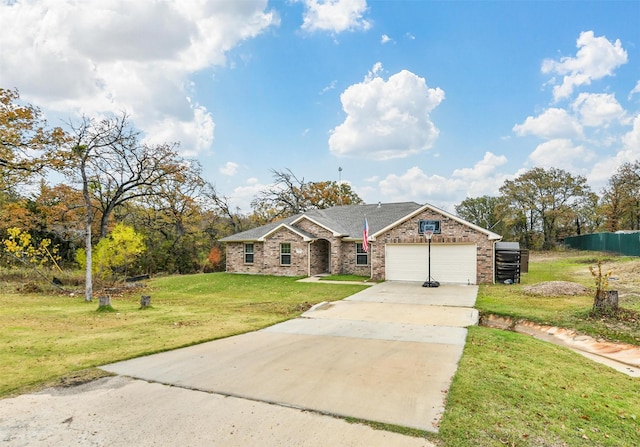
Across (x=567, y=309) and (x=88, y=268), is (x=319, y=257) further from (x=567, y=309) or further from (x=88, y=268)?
(x=567, y=309)

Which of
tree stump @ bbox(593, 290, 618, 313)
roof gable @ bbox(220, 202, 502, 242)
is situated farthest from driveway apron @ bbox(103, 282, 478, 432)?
roof gable @ bbox(220, 202, 502, 242)

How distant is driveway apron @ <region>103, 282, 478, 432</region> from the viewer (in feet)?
14.4

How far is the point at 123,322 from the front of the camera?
9.55 metres

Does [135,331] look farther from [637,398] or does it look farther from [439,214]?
[439,214]

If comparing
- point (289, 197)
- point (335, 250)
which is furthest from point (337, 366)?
point (289, 197)

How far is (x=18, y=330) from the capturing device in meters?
8.19

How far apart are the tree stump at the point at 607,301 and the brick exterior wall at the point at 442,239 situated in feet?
24.6

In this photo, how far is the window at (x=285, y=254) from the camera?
22.2 metres

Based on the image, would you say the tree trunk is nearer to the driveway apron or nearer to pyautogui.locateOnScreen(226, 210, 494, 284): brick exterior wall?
the driveway apron

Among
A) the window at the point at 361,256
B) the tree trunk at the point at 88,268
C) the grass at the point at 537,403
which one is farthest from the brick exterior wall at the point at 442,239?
the tree trunk at the point at 88,268

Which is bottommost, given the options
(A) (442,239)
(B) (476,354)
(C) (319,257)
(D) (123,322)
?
(D) (123,322)

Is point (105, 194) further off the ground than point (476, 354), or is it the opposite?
point (105, 194)

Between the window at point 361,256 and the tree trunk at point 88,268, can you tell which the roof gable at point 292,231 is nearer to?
the window at point 361,256

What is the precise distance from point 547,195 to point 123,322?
141ft
